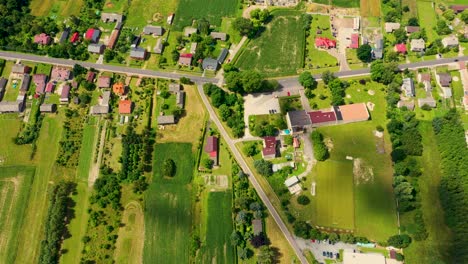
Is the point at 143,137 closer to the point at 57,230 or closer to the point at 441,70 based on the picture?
the point at 57,230

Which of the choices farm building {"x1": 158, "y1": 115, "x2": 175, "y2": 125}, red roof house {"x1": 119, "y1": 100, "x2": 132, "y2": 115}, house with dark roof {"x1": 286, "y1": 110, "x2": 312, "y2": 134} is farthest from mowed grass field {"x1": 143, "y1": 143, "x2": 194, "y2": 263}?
house with dark roof {"x1": 286, "y1": 110, "x2": 312, "y2": 134}

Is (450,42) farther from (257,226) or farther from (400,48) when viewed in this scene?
(257,226)

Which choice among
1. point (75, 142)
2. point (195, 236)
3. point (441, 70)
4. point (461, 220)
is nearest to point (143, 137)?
point (75, 142)

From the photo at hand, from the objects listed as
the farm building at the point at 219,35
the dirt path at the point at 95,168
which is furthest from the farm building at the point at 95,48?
the farm building at the point at 219,35

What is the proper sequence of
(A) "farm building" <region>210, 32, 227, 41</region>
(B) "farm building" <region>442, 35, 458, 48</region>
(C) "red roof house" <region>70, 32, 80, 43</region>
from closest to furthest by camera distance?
(B) "farm building" <region>442, 35, 458, 48</region> < (C) "red roof house" <region>70, 32, 80, 43</region> < (A) "farm building" <region>210, 32, 227, 41</region>

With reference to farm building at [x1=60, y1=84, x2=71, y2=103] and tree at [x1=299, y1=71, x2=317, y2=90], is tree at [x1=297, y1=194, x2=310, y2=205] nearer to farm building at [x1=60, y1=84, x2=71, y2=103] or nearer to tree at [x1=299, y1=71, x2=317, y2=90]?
tree at [x1=299, y1=71, x2=317, y2=90]

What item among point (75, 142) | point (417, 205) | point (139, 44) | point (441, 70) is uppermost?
point (139, 44)
